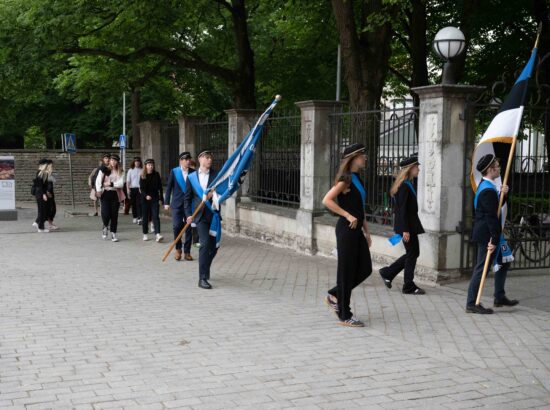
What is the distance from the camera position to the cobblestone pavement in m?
5.46

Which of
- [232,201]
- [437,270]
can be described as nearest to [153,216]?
[232,201]

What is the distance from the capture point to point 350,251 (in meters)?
7.64

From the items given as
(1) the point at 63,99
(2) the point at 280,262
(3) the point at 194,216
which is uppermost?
(1) the point at 63,99

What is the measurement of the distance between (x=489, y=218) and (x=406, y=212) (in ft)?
4.98

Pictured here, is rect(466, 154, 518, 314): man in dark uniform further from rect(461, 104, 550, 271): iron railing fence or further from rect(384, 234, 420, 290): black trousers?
rect(461, 104, 550, 271): iron railing fence

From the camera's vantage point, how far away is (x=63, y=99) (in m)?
37.4

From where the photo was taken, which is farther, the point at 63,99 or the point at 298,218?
the point at 63,99

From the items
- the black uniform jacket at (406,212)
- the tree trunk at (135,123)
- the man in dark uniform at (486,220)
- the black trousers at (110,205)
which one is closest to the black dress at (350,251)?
the man in dark uniform at (486,220)

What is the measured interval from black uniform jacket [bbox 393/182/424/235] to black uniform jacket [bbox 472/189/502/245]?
136 cm

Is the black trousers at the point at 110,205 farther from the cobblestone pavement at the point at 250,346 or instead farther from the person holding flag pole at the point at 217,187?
the person holding flag pole at the point at 217,187

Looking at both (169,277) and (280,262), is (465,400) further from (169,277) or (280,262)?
(280,262)

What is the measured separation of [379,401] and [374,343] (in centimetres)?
169

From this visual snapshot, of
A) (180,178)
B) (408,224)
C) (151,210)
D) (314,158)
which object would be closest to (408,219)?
(408,224)

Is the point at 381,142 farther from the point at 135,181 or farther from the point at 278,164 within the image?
the point at 135,181
